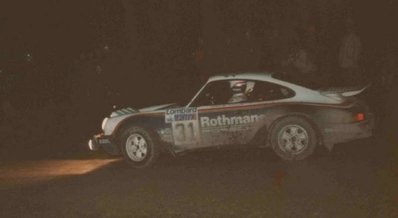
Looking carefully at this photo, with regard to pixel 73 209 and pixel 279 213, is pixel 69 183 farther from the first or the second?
pixel 279 213

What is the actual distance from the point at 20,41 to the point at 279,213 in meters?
16.3

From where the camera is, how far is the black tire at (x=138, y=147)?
12695 mm

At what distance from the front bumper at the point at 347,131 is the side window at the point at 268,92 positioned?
0.80 m

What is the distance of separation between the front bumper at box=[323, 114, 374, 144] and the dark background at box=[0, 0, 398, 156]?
92.4 inches

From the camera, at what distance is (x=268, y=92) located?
1238cm

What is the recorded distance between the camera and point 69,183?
37.4 ft

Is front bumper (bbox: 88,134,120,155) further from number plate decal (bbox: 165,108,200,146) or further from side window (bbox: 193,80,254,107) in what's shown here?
side window (bbox: 193,80,254,107)

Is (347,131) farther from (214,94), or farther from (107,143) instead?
(107,143)

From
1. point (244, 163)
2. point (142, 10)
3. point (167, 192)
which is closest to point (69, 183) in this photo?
point (167, 192)

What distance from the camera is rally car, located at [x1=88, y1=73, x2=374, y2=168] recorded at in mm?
12016

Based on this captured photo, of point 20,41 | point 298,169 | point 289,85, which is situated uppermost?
point 20,41

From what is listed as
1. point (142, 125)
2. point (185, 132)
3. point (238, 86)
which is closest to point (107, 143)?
point (142, 125)

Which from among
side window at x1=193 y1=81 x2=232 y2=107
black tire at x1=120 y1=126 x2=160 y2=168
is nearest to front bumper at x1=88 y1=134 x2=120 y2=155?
black tire at x1=120 y1=126 x2=160 y2=168

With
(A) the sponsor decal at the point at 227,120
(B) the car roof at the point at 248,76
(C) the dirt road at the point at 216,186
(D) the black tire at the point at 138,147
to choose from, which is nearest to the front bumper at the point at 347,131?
(C) the dirt road at the point at 216,186
